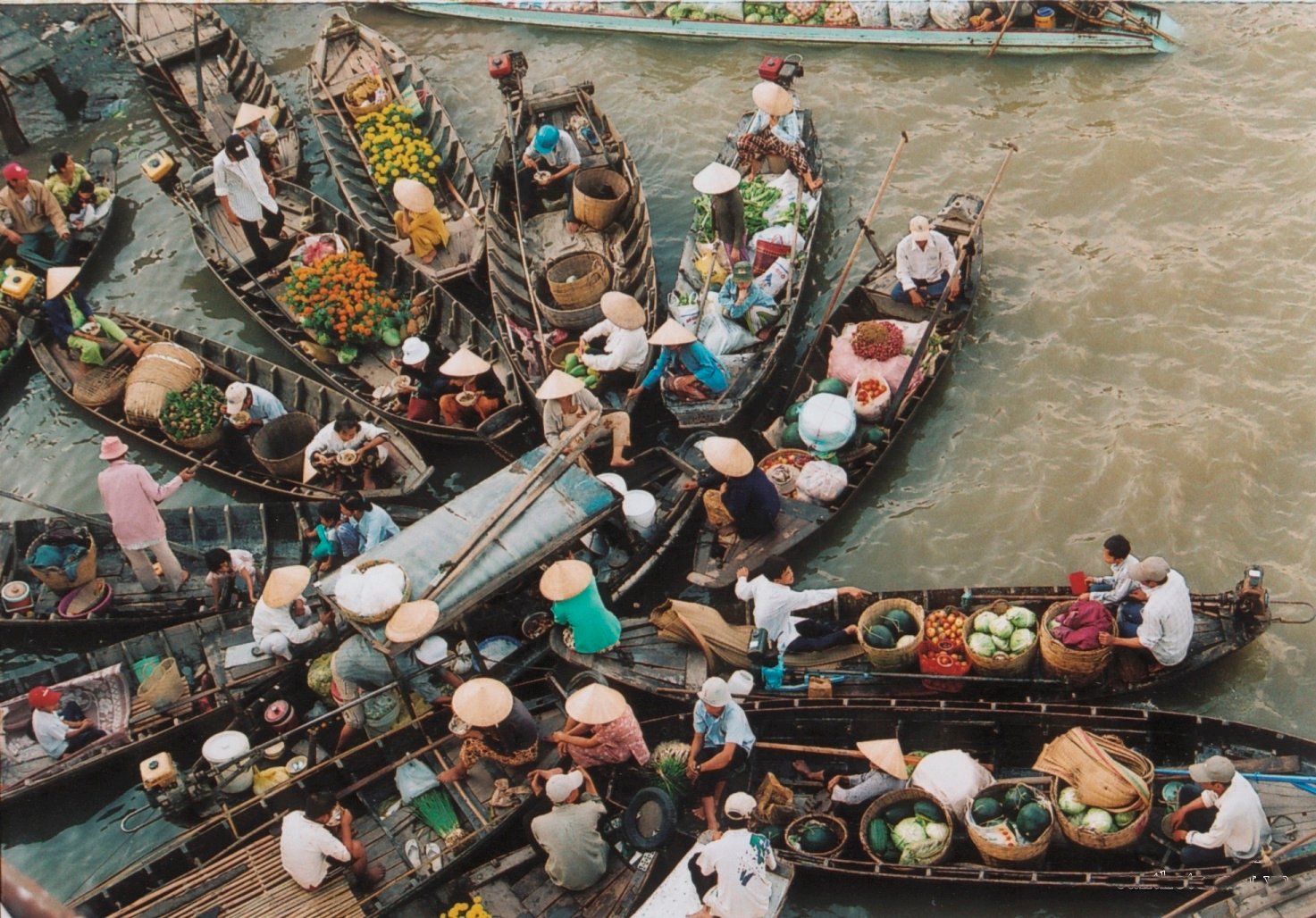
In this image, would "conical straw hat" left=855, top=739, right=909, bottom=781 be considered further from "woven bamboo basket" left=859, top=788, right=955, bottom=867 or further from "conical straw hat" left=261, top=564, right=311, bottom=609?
"conical straw hat" left=261, top=564, right=311, bottom=609

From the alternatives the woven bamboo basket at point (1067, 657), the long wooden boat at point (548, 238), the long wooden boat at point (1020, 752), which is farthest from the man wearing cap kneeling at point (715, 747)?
the long wooden boat at point (548, 238)

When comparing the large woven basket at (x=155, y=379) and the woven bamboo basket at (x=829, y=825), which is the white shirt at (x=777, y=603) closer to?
the woven bamboo basket at (x=829, y=825)

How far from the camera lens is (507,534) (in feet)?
32.7

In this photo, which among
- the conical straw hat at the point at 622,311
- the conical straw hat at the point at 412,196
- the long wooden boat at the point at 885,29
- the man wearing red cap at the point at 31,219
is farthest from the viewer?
the long wooden boat at the point at 885,29

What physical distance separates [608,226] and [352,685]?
7.67 meters

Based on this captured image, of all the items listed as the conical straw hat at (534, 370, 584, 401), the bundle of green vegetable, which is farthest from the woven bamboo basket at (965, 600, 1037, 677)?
the bundle of green vegetable

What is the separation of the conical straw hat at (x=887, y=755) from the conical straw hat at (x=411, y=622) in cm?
386

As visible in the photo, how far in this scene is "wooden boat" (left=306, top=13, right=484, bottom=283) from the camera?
15547 mm

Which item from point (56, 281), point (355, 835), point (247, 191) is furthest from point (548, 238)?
point (355, 835)

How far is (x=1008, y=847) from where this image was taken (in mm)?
8961

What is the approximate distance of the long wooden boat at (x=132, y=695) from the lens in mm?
10781

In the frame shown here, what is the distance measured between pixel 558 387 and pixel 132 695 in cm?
551

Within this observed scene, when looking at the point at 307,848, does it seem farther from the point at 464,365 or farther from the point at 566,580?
the point at 464,365

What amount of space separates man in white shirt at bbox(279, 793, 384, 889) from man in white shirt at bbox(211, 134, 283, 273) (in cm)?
892
